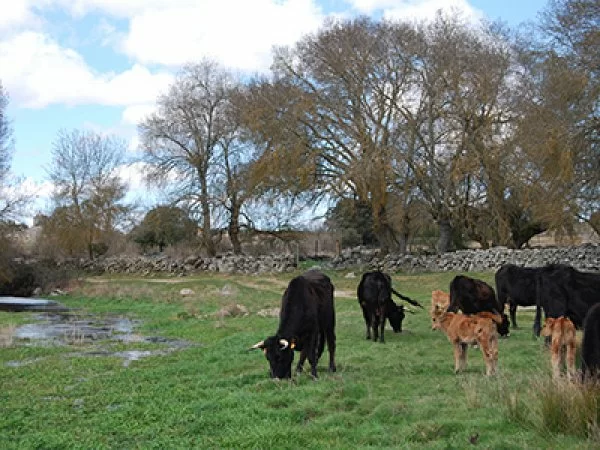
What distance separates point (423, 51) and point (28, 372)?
1131 inches

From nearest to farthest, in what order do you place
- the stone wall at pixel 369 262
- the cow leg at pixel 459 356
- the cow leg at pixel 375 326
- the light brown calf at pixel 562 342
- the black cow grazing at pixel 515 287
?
the light brown calf at pixel 562 342, the cow leg at pixel 459 356, the cow leg at pixel 375 326, the black cow grazing at pixel 515 287, the stone wall at pixel 369 262

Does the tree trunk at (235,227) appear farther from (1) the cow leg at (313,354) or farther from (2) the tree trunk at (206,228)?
(1) the cow leg at (313,354)

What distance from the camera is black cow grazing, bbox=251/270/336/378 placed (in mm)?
10344

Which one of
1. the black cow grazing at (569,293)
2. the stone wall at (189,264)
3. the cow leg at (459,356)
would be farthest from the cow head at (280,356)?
the stone wall at (189,264)

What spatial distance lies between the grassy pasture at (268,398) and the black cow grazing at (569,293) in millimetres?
915

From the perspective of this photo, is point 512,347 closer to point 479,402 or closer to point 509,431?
point 479,402

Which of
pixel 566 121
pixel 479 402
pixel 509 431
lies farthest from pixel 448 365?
pixel 566 121

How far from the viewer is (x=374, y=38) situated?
3706 cm

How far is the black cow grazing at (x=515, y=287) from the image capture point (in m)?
16.4

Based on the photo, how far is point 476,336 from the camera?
34.7 ft

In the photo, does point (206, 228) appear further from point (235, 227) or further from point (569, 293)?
point (569, 293)

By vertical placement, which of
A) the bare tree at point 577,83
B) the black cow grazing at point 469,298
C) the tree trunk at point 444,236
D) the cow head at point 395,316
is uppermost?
the bare tree at point 577,83

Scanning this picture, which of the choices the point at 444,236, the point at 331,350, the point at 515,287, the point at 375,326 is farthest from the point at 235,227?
the point at 331,350

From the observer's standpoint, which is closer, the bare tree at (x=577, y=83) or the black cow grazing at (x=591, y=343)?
the black cow grazing at (x=591, y=343)
